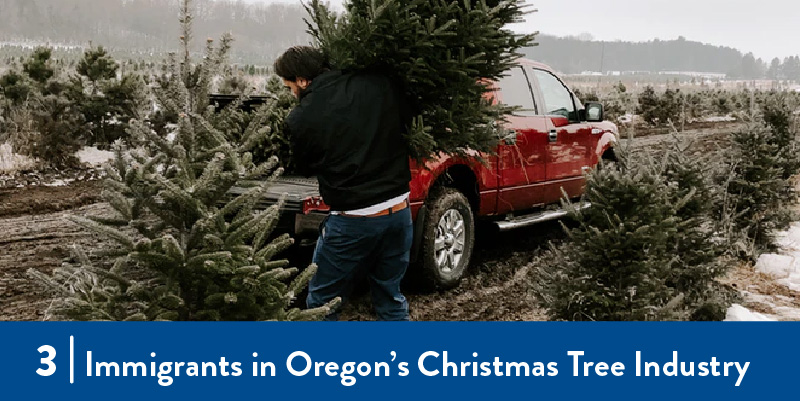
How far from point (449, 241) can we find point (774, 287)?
2.95m

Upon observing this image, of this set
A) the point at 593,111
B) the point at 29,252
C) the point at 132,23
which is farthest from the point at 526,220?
the point at 132,23

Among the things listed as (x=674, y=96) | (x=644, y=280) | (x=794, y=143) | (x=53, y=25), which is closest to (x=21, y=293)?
(x=644, y=280)

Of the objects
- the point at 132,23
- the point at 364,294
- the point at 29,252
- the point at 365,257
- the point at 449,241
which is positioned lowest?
the point at 364,294

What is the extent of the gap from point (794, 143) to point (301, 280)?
7.04m

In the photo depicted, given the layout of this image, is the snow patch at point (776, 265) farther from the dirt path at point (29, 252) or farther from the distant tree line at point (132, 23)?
the distant tree line at point (132, 23)

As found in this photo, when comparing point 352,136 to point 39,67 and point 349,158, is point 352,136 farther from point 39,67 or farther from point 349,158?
point 39,67

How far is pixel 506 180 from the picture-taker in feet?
21.4

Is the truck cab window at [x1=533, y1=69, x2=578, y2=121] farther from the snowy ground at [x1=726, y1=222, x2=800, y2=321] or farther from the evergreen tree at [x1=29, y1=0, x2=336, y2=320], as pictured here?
the evergreen tree at [x1=29, y1=0, x2=336, y2=320]

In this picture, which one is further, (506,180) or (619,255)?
(506,180)

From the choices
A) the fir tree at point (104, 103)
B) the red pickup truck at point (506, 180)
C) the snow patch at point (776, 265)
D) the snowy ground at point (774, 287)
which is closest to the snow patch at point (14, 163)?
the fir tree at point (104, 103)

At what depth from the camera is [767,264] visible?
6984 mm

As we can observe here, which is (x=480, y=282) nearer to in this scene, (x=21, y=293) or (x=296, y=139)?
(x=296, y=139)

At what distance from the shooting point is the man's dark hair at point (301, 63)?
364cm

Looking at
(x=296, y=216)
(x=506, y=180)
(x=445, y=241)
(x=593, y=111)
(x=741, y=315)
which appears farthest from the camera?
(x=593, y=111)
